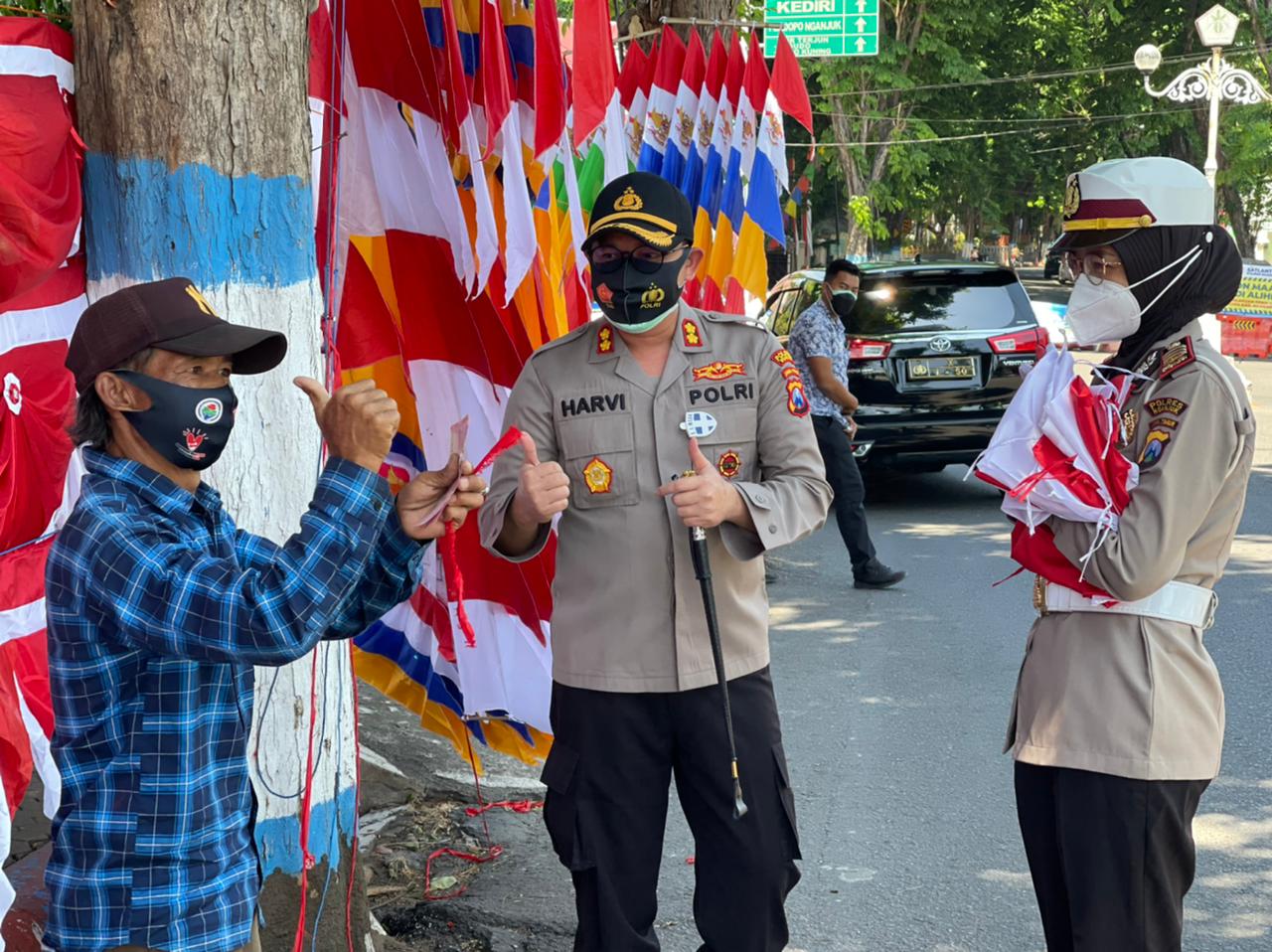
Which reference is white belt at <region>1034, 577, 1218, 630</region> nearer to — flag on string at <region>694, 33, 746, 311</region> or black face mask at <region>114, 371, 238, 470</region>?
black face mask at <region>114, 371, 238, 470</region>

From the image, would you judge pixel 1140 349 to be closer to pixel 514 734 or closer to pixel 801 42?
pixel 514 734

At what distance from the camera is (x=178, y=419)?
7.61 feet

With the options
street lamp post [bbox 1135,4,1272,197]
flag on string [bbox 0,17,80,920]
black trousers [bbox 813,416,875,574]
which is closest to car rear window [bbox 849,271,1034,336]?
black trousers [bbox 813,416,875,574]

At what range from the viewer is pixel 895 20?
27.0 m

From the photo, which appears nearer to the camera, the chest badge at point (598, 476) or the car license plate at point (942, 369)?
the chest badge at point (598, 476)

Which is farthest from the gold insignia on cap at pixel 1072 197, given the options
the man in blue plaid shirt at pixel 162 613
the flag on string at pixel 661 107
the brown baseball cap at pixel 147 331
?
the flag on string at pixel 661 107

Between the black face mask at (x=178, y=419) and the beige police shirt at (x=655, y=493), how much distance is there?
38.1 inches

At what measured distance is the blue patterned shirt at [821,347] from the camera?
27.6 ft

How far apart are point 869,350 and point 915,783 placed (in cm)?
559

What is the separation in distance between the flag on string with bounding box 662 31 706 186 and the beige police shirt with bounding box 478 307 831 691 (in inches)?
206

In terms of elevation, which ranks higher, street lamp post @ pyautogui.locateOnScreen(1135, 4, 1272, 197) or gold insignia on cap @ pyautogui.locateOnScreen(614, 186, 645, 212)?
street lamp post @ pyautogui.locateOnScreen(1135, 4, 1272, 197)

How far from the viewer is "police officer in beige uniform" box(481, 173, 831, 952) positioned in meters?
3.21

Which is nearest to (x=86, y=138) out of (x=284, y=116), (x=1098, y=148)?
(x=284, y=116)

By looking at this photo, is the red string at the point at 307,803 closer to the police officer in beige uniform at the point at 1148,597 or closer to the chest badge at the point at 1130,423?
the police officer in beige uniform at the point at 1148,597
